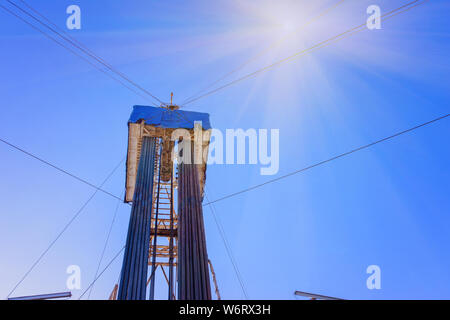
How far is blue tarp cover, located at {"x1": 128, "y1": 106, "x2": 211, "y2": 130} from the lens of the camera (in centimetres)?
1705

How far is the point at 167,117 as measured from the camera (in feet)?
56.7

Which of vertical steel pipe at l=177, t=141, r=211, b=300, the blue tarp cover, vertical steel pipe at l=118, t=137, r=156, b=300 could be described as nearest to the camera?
vertical steel pipe at l=118, t=137, r=156, b=300

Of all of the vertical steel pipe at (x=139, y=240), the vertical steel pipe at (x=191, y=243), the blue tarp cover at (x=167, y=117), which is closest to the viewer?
the vertical steel pipe at (x=139, y=240)

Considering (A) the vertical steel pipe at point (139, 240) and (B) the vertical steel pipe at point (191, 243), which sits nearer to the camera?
(A) the vertical steel pipe at point (139, 240)

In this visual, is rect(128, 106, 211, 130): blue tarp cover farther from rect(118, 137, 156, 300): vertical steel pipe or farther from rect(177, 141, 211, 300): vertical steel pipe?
rect(177, 141, 211, 300): vertical steel pipe

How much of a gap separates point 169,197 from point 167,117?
13.7 ft

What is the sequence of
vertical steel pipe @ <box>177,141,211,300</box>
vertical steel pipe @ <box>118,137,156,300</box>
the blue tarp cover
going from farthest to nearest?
the blue tarp cover, vertical steel pipe @ <box>177,141,211,300</box>, vertical steel pipe @ <box>118,137,156,300</box>

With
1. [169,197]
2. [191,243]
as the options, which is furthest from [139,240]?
[169,197]

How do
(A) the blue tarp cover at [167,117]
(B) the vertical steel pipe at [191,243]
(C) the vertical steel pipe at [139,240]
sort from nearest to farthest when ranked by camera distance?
(C) the vertical steel pipe at [139,240] → (B) the vertical steel pipe at [191,243] → (A) the blue tarp cover at [167,117]

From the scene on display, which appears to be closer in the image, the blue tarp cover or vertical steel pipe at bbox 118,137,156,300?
vertical steel pipe at bbox 118,137,156,300

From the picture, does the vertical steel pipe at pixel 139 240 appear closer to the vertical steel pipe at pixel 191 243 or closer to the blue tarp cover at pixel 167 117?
the vertical steel pipe at pixel 191 243

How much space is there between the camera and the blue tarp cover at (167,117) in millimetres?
17047
